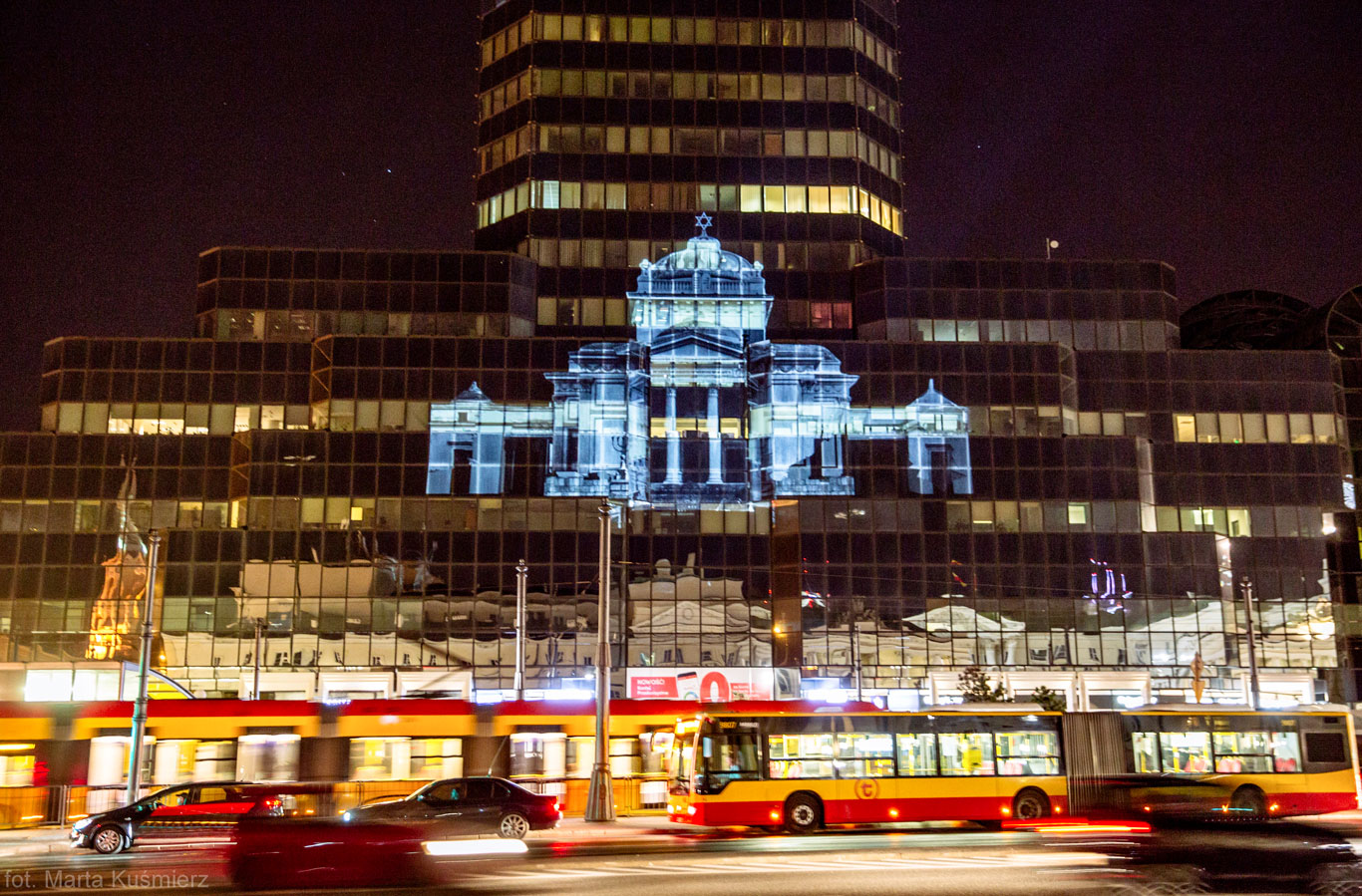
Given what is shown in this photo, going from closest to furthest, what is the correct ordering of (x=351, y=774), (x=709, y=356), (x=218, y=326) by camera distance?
(x=351, y=774)
(x=709, y=356)
(x=218, y=326)

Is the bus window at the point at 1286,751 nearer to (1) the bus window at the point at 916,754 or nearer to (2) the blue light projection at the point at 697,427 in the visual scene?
(1) the bus window at the point at 916,754

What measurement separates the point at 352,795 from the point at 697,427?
4491cm

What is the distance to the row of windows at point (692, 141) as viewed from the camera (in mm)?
89875

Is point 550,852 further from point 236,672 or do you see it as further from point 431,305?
point 431,305

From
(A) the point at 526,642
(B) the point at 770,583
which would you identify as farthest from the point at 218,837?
(B) the point at 770,583

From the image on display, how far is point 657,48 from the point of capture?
3585 inches

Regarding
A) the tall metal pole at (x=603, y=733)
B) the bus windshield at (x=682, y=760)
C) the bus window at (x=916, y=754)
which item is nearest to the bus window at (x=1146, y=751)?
the bus window at (x=916, y=754)

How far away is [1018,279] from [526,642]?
128ft

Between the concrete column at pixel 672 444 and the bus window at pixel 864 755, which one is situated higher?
the concrete column at pixel 672 444

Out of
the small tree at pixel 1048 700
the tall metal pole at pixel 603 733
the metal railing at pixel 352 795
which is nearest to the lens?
the tall metal pole at pixel 603 733

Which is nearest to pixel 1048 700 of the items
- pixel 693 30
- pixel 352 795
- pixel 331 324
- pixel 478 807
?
pixel 478 807

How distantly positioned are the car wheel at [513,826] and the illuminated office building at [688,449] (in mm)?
32833

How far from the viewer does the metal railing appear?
38.1m

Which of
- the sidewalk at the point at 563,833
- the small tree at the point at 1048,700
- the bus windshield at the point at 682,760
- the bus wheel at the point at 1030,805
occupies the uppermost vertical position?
the small tree at the point at 1048,700
